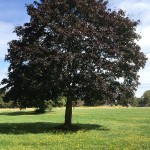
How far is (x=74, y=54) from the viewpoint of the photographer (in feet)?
103

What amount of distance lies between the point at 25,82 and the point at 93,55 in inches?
245

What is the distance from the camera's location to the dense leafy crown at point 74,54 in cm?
3133

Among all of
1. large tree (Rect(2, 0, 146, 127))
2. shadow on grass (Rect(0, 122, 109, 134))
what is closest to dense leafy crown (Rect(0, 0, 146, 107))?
large tree (Rect(2, 0, 146, 127))

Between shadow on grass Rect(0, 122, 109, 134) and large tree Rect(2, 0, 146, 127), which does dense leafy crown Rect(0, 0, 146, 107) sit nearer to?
large tree Rect(2, 0, 146, 127)

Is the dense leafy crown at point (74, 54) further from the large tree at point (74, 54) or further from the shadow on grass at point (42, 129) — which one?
the shadow on grass at point (42, 129)

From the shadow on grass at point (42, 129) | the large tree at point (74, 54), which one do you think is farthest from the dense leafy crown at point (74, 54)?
the shadow on grass at point (42, 129)

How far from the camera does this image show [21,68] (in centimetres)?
3341

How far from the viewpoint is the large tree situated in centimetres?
3133

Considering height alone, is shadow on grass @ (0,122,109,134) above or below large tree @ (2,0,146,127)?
below

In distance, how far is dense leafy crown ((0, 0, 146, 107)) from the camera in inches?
1233

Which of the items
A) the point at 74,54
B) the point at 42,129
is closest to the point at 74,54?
the point at 74,54

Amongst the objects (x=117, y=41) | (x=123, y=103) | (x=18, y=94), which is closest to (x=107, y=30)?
(x=117, y=41)

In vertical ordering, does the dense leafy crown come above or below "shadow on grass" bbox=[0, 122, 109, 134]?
above

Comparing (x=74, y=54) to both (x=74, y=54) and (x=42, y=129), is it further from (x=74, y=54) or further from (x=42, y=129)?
(x=42, y=129)
